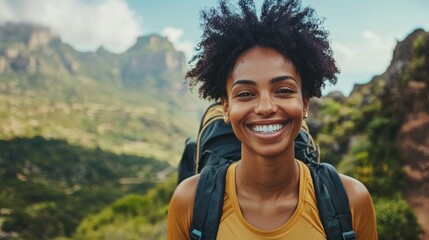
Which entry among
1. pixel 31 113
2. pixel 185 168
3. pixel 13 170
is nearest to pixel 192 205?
pixel 185 168

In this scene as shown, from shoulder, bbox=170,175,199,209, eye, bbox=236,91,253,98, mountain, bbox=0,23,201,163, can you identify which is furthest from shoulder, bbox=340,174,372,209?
mountain, bbox=0,23,201,163

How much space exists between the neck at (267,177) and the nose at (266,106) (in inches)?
10.7

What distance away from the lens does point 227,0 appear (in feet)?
7.39

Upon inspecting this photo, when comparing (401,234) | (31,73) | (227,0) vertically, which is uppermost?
(31,73)

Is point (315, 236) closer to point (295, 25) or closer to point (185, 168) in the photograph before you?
point (295, 25)

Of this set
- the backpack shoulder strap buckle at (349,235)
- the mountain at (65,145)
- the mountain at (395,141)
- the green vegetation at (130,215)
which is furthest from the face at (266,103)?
the mountain at (65,145)

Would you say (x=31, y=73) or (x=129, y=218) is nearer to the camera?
(x=129, y=218)

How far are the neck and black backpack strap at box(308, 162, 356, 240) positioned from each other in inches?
5.6

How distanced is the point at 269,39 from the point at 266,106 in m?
0.38

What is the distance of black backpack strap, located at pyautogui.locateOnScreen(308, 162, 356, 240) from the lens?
1.85 metres

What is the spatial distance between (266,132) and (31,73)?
191961 millimetres

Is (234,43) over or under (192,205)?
over

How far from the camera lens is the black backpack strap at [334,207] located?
1.85 meters

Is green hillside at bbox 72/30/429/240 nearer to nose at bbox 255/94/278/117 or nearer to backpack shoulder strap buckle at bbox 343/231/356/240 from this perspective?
backpack shoulder strap buckle at bbox 343/231/356/240
